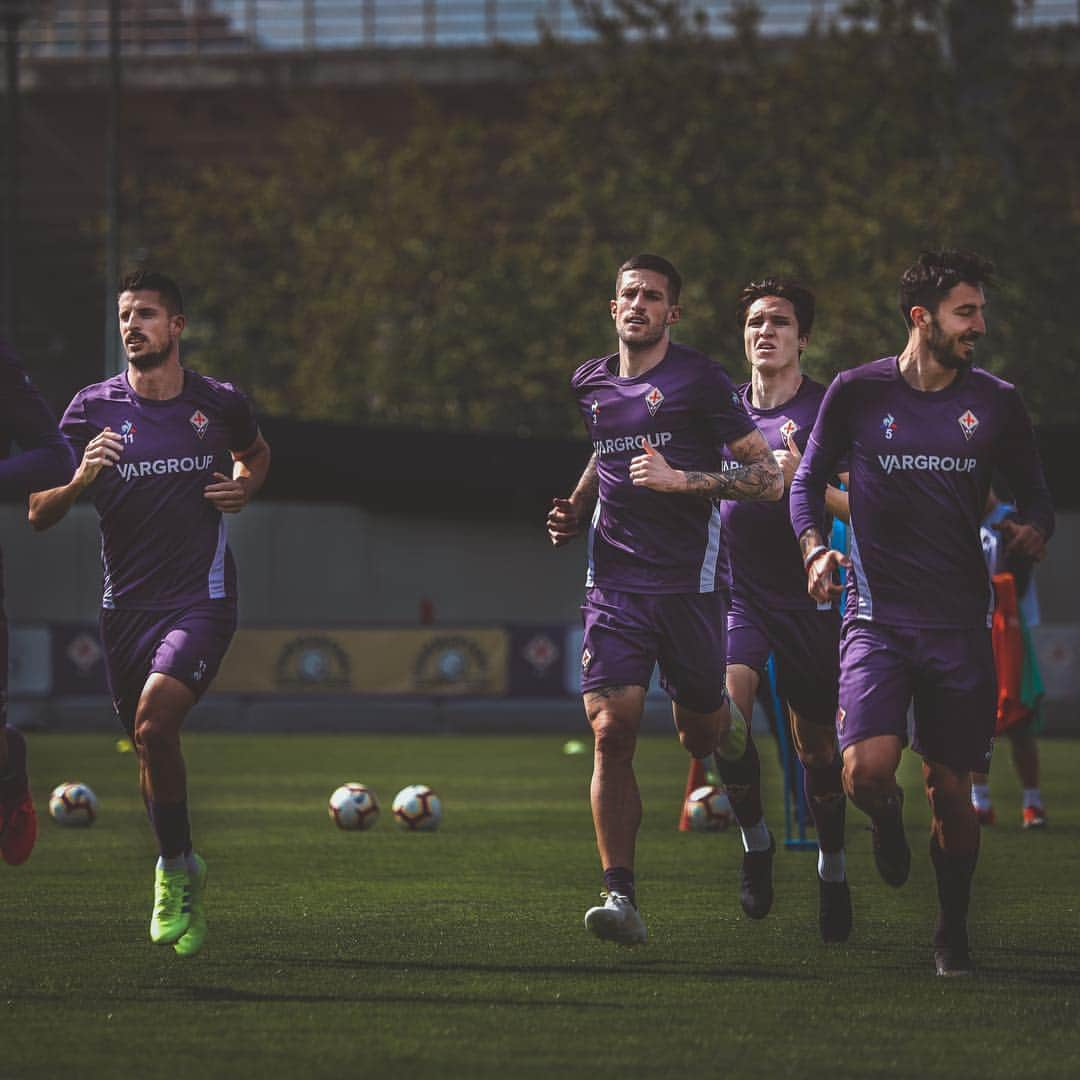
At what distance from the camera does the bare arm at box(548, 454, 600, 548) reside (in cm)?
919

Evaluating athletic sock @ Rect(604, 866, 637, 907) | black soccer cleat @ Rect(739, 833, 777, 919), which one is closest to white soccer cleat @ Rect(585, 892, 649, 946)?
athletic sock @ Rect(604, 866, 637, 907)

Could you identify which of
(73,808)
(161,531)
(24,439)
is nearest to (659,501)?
(161,531)

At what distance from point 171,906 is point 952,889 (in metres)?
2.76

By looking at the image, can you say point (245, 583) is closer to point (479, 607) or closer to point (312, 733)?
point (479, 607)

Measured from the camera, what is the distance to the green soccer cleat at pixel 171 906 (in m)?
8.49

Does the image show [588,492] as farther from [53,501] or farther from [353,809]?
[353,809]

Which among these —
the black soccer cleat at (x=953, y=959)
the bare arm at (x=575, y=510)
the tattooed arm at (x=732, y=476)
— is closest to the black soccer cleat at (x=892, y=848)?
the black soccer cleat at (x=953, y=959)

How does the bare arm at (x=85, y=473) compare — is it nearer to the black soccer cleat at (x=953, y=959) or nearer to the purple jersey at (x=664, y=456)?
the purple jersey at (x=664, y=456)

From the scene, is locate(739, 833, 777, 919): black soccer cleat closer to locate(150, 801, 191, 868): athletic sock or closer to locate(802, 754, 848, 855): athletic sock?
locate(802, 754, 848, 855): athletic sock

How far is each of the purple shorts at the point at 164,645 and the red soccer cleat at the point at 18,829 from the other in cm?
106

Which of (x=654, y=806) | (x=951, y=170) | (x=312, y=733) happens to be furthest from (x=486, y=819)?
(x=951, y=170)

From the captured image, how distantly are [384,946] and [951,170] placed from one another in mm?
27818

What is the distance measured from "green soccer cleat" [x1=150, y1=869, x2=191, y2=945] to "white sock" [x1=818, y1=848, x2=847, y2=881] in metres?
2.50

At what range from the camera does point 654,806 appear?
1675 centimetres
